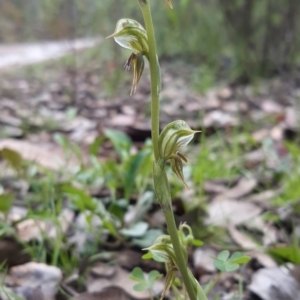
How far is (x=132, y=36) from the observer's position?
0.58m

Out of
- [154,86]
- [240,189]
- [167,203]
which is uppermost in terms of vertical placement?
[154,86]

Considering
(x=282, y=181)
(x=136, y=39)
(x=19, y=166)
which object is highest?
(x=136, y=39)

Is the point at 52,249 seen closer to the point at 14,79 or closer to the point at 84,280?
the point at 84,280

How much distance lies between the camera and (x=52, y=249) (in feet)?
3.59

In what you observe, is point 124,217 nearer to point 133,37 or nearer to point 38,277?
point 38,277

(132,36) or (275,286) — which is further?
(275,286)

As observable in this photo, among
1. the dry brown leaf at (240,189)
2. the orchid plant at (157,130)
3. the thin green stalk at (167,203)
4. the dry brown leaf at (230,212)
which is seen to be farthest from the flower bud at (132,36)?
the dry brown leaf at (240,189)

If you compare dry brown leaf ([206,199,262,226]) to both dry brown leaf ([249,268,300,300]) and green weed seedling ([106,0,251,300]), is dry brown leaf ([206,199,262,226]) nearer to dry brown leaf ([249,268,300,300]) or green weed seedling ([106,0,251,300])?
dry brown leaf ([249,268,300,300])

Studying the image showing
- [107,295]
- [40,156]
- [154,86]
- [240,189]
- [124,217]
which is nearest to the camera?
[154,86]

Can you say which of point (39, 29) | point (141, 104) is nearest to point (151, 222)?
point (141, 104)

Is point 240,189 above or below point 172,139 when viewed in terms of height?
below

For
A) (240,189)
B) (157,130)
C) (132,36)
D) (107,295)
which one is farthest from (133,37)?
(240,189)

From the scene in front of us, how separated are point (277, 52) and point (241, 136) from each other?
7.23 ft

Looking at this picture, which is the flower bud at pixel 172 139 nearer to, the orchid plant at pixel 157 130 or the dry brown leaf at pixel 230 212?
the orchid plant at pixel 157 130
